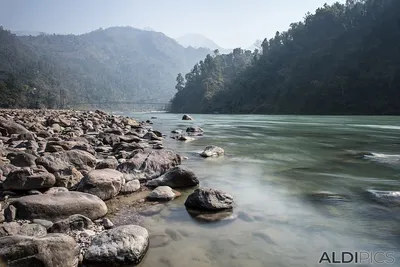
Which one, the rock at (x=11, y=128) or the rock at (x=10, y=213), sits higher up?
the rock at (x=11, y=128)

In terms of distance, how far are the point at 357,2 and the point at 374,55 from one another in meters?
28.3

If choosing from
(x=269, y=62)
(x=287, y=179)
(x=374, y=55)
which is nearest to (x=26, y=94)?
(x=269, y=62)

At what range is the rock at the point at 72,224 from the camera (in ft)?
13.9

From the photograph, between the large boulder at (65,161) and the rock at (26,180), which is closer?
the rock at (26,180)

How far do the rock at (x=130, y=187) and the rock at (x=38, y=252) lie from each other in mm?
2866

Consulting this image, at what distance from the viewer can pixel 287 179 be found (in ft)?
26.9

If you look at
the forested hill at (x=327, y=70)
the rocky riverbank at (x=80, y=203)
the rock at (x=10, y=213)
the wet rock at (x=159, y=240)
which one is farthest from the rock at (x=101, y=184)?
the forested hill at (x=327, y=70)

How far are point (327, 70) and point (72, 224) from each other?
289 feet

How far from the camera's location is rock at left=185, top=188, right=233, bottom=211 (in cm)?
555

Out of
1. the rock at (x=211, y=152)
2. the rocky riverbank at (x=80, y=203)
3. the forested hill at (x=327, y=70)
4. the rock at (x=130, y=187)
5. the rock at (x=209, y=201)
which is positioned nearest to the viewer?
the rocky riverbank at (x=80, y=203)

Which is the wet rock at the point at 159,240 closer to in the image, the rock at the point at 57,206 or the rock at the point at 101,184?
the rock at the point at 57,206

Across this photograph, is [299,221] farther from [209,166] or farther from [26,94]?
[26,94]

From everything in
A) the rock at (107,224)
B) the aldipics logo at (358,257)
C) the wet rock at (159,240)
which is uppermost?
the aldipics logo at (358,257)

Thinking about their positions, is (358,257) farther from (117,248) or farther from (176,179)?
(176,179)
